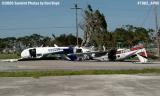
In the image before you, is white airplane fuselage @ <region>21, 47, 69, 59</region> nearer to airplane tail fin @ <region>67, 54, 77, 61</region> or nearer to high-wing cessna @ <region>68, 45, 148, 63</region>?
airplane tail fin @ <region>67, 54, 77, 61</region>

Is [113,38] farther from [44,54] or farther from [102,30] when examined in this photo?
[44,54]

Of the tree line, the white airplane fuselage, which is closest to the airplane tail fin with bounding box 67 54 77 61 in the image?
the white airplane fuselage

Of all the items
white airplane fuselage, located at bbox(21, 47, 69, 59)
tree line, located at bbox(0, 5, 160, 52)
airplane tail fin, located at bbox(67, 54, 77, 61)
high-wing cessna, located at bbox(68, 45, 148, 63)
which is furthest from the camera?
tree line, located at bbox(0, 5, 160, 52)

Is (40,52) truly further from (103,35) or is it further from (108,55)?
(103,35)

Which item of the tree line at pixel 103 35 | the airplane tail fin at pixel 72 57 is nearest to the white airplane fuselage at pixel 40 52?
the airplane tail fin at pixel 72 57

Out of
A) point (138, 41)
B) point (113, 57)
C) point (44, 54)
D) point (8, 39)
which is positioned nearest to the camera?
point (113, 57)

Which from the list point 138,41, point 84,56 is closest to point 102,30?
point 138,41

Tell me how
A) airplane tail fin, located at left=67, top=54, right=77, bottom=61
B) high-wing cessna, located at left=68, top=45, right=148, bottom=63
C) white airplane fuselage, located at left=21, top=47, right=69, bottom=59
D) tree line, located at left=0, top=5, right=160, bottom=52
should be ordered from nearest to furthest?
high-wing cessna, located at left=68, top=45, right=148, bottom=63 → airplane tail fin, located at left=67, top=54, right=77, bottom=61 → white airplane fuselage, located at left=21, top=47, right=69, bottom=59 → tree line, located at left=0, top=5, right=160, bottom=52

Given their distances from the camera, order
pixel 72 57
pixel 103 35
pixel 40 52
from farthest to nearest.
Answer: pixel 103 35 → pixel 40 52 → pixel 72 57

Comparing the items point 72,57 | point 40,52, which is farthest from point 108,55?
point 40,52

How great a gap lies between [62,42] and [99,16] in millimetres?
42079

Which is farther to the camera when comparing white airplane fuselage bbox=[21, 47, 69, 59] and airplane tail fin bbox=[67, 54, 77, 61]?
white airplane fuselage bbox=[21, 47, 69, 59]

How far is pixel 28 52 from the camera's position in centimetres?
6438

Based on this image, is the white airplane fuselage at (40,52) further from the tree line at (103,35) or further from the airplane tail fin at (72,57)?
the tree line at (103,35)
